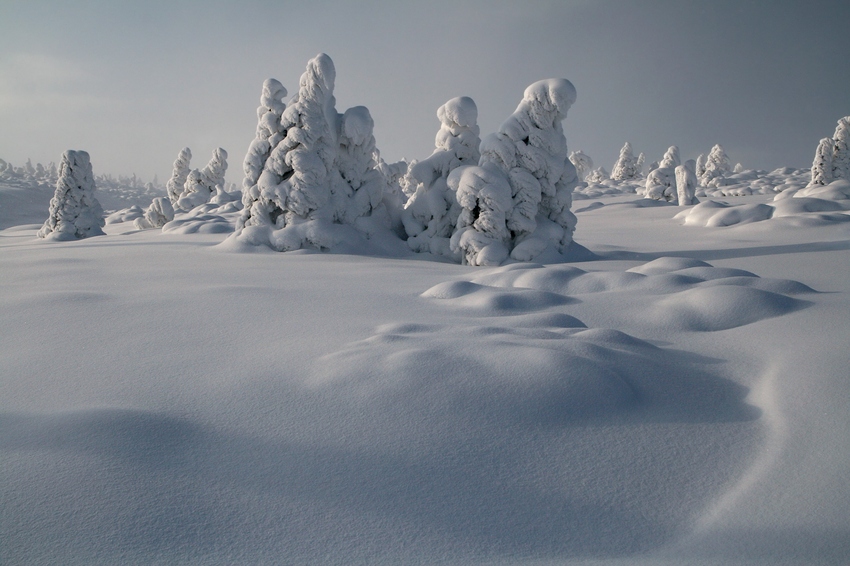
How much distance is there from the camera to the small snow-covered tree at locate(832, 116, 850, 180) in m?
28.9

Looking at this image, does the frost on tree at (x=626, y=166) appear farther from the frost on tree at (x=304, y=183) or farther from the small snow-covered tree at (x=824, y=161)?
the frost on tree at (x=304, y=183)

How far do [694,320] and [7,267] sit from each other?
39.5ft

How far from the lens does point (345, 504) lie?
2.64 metres

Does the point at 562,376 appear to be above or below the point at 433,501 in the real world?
above

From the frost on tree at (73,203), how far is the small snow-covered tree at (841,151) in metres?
38.2

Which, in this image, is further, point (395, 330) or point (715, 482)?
point (395, 330)

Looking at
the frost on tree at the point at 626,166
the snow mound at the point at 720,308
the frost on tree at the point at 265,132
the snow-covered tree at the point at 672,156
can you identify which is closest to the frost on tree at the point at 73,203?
the frost on tree at the point at 265,132

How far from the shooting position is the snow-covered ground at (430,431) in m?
2.41

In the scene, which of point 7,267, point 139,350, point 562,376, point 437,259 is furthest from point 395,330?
point 7,267

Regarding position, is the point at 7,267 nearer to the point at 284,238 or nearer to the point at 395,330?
the point at 284,238

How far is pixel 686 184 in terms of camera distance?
93.1ft

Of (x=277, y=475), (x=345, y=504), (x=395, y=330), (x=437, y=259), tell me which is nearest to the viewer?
(x=345, y=504)

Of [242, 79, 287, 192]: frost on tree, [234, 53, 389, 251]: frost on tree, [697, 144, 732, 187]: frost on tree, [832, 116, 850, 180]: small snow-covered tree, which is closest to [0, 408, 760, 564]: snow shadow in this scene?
[234, 53, 389, 251]: frost on tree

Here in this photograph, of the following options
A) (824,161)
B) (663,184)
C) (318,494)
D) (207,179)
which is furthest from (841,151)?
(207,179)
